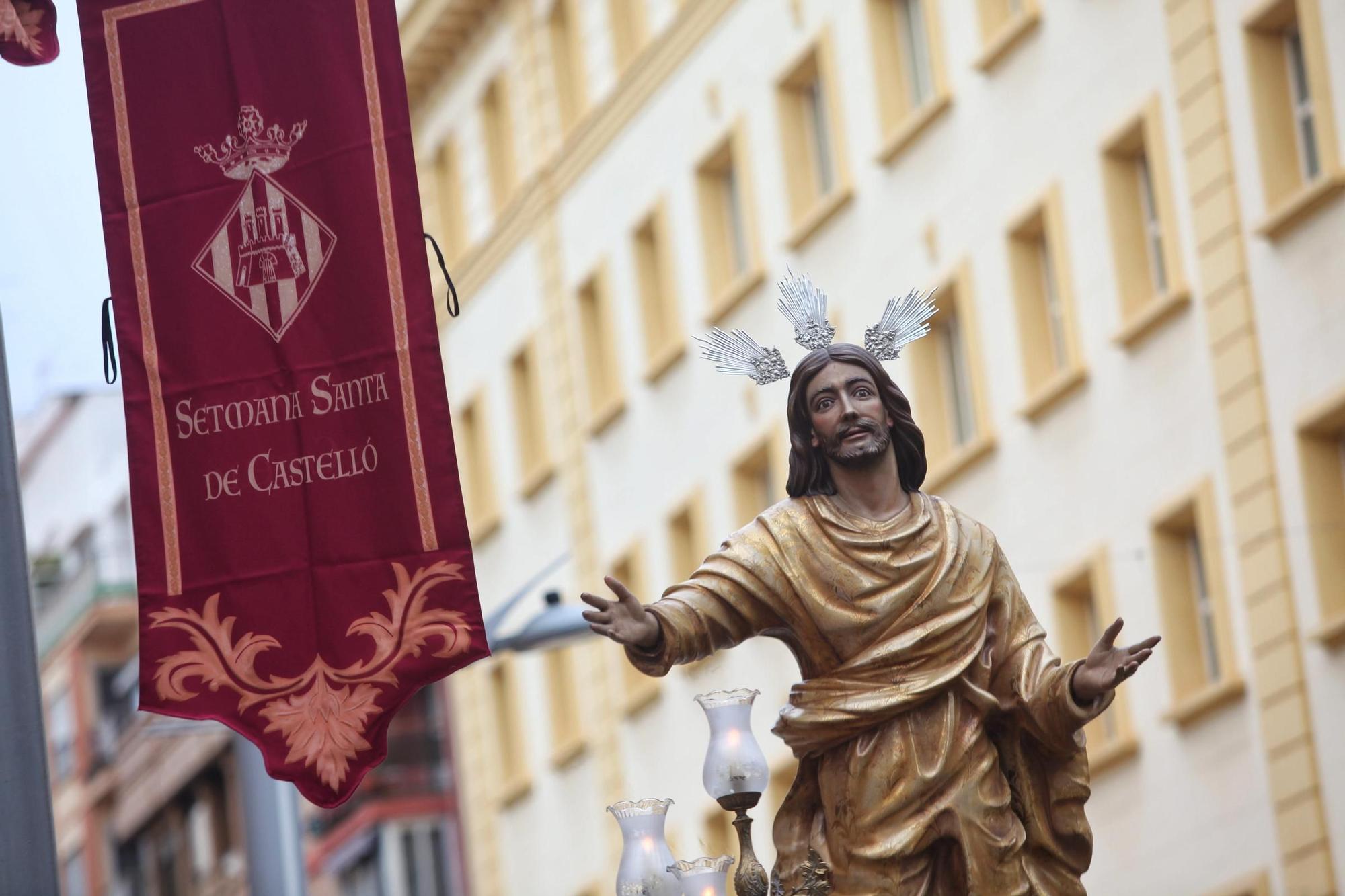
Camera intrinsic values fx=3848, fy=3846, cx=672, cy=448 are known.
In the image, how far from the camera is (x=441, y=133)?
55.7 m

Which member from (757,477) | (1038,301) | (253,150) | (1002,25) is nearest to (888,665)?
(253,150)

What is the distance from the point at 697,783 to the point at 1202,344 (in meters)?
12.9

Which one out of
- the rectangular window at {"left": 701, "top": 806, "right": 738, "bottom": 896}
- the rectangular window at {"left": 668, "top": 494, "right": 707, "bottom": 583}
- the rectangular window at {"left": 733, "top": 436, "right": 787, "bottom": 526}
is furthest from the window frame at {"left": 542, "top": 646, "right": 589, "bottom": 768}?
the rectangular window at {"left": 733, "top": 436, "right": 787, "bottom": 526}

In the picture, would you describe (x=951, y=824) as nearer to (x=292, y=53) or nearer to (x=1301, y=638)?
(x=292, y=53)

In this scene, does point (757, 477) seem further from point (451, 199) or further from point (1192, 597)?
point (451, 199)

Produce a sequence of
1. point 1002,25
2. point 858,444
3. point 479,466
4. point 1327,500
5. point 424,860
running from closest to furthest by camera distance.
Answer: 1. point 858,444
2. point 1327,500
3. point 1002,25
4. point 479,466
5. point 424,860

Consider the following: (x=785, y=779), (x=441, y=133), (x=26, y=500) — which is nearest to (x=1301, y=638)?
(x=785, y=779)

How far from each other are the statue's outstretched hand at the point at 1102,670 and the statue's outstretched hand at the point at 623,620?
4.19ft

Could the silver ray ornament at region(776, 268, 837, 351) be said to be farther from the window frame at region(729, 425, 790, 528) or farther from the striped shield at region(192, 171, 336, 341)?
the window frame at region(729, 425, 790, 528)

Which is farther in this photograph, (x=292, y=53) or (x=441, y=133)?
(x=441, y=133)

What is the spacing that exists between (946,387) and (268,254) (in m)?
→ 25.9

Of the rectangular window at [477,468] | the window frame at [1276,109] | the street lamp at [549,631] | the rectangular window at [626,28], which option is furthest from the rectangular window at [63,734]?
the street lamp at [549,631]

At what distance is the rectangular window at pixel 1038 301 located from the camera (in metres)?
36.7

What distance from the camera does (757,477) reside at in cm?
4362
